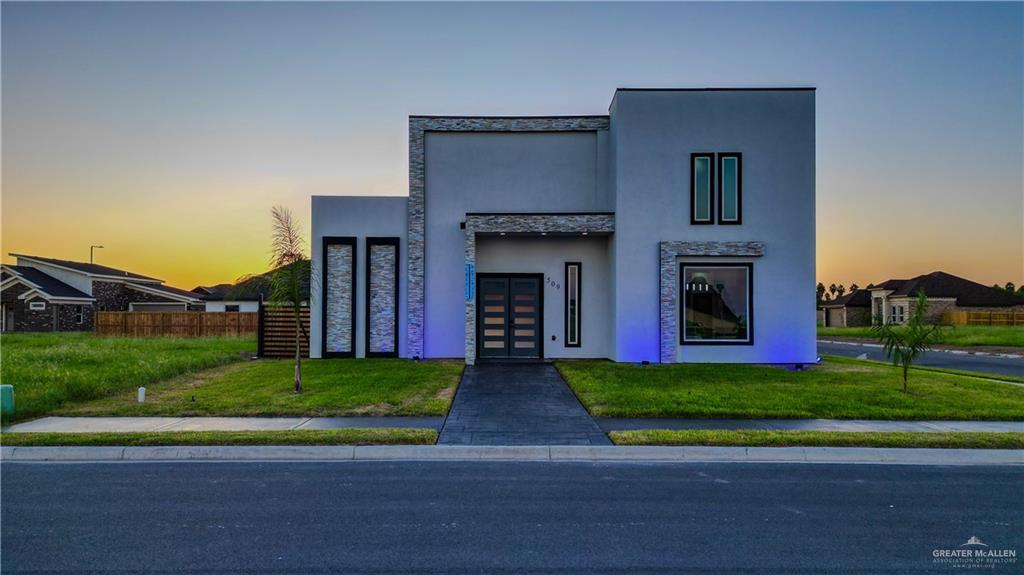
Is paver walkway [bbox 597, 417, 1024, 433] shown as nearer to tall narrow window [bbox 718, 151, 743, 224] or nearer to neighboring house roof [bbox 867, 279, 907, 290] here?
tall narrow window [bbox 718, 151, 743, 224]

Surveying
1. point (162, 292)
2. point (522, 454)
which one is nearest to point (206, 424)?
point (522, 454)

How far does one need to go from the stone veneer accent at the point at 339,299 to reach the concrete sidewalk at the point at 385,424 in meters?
8.73

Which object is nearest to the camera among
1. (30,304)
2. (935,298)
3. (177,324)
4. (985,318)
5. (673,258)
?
(673,258)

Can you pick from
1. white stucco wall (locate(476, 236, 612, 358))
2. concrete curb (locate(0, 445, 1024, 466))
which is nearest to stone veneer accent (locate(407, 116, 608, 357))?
white stucco wall (locate(476, 236, 612, 358))

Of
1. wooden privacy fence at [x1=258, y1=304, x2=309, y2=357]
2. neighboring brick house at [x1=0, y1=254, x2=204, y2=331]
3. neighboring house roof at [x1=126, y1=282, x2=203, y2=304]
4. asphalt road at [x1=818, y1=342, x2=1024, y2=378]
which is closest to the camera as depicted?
asphalt road at [x1=818, y1=342, x2=1024, y2=378]

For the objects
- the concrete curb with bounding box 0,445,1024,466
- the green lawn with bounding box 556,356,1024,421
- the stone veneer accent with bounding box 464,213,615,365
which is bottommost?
the concrete curb with bounding box 0,445,1024,466

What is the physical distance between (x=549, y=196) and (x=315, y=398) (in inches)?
408

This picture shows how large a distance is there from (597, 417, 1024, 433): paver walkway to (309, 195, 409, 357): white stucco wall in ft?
35.3

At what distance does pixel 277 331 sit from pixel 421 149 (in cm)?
806

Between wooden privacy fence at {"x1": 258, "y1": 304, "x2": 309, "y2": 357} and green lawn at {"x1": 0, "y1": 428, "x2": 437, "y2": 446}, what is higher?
wooden privacy fence at {"x1": 258, "y1": 304, "x2": 309, "y2": 357}

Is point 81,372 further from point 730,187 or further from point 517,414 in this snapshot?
point 730,187

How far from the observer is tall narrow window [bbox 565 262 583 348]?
1855 cm

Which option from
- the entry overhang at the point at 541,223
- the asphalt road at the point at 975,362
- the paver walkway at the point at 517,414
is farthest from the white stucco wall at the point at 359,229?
the asphalt road at the point at 975,362

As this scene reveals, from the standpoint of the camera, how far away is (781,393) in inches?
472
